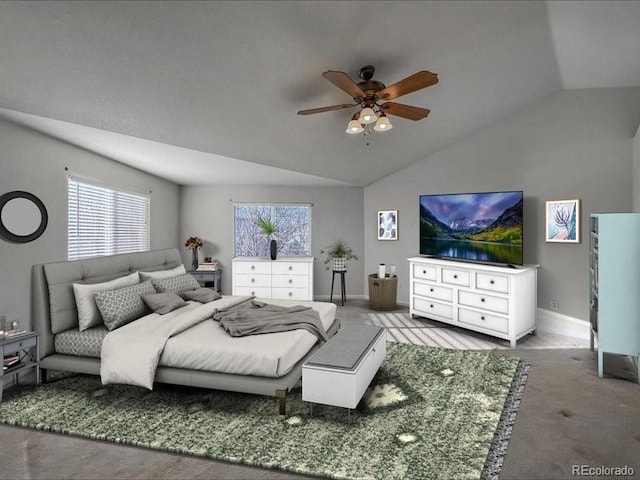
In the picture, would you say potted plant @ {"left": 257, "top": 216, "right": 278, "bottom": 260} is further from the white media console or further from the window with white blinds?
the white media console

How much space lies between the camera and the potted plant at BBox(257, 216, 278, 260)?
609cm

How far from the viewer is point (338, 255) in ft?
20.6

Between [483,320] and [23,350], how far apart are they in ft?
15.0

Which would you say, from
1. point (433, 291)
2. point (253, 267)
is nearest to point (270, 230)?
point (253, 267)

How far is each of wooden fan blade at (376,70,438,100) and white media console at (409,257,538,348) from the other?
8.14ft

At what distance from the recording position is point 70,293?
3260mm

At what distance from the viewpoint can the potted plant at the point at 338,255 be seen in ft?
20.7

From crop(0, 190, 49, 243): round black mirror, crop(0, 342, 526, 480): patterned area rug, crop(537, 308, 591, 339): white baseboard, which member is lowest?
crop(0, 342, 526, 480): patterned area rug

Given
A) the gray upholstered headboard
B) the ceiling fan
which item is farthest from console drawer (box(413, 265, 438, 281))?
the gray upholstered headboard

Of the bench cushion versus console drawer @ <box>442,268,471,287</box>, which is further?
console drawer @ <box>442,268,471,287</box>

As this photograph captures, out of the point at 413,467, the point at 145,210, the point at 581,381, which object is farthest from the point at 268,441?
the point at 145,210

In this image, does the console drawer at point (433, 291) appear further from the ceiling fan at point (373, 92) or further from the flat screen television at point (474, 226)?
the ceiling fan at point (373, 92)

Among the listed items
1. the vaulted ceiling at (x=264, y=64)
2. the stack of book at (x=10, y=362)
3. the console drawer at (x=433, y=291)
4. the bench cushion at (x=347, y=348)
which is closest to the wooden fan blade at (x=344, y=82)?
the vaulted ceiling at (x=264, y=64)

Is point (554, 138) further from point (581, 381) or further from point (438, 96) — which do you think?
point (581, 381)
